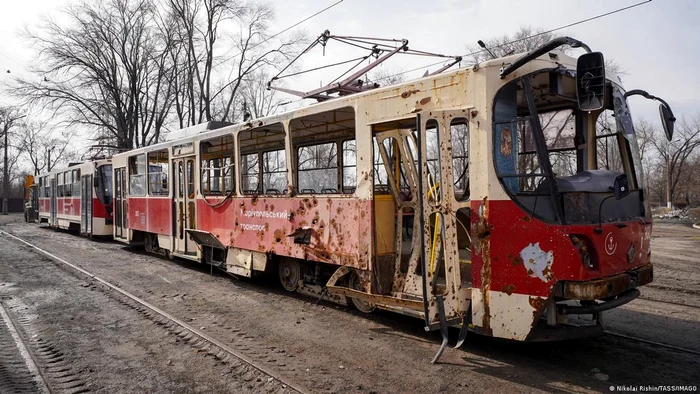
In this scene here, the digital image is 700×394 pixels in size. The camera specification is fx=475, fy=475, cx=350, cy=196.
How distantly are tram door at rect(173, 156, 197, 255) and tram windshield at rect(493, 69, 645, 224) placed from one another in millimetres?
7328

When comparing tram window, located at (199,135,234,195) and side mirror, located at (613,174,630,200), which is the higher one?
tram window, located at (199,135,234,195)

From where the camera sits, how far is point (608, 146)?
17.8 feet

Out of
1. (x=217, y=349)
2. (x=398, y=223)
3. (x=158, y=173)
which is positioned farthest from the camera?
(x=158, y=173)

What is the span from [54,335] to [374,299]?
3975 millimetres

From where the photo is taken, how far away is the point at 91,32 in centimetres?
2859

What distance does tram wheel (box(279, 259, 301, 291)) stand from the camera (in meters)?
7.89

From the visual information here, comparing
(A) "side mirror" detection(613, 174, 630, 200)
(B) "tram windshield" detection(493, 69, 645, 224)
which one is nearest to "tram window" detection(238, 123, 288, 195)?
(B) "tram windshield" detection(493, 69, 645, 224)

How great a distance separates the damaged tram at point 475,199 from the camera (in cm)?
438

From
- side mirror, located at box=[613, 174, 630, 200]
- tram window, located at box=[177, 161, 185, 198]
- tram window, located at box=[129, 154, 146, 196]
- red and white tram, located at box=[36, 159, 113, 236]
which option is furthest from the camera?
red and white tram, located at box=[36, 159, 113, 236]

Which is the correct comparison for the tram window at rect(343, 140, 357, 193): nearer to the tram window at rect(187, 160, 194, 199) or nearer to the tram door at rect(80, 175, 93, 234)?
the tram window at rect(187, 160, 194, 199)

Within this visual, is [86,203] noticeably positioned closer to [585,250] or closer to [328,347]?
[328,347]

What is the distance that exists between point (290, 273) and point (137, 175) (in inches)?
283

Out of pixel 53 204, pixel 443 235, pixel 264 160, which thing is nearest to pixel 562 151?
pixel 443 235

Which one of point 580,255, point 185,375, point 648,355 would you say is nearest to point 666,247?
point 648,355
